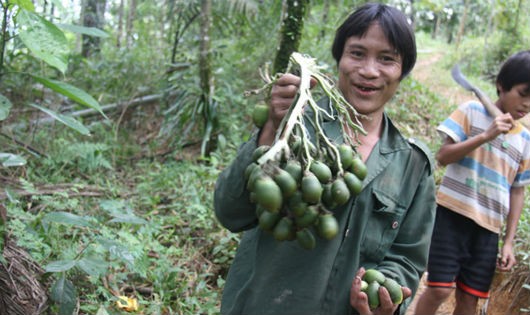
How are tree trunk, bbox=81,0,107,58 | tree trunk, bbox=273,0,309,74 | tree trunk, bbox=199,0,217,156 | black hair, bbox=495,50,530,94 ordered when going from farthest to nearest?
tree trunk, bbox=81,0,107,58, tree trunk, bbox=199,0,217,156, tree trunk, bbox=273,0,309,74, black hair, bbox=495,50,530,94

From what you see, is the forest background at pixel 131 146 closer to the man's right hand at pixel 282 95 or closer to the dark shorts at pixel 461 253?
the man's right hand at pixel 282 95

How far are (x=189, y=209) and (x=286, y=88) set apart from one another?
2.53 metres

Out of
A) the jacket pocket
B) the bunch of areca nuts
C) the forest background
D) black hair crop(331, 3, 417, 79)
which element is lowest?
the forest background

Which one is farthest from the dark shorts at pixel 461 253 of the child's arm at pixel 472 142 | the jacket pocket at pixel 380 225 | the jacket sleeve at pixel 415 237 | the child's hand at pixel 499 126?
the jacket pocket at pixel 380 225

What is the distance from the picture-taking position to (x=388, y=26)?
1613 millimetres

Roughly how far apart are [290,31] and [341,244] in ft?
9.94

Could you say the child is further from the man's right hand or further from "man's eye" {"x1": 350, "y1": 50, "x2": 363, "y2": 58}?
the man's right hand

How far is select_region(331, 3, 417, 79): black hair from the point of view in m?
1.62

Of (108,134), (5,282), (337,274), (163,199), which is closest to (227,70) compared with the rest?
(108,134)

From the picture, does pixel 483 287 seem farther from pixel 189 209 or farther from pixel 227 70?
pixel 227 70

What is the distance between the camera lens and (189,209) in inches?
148

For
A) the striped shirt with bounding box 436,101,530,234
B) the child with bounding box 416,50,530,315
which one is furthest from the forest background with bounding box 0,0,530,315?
the striped shirt with bounding box 436,101,530,234

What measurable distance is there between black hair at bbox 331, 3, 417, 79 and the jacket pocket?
50cm

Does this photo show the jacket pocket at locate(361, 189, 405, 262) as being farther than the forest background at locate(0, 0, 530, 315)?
No
